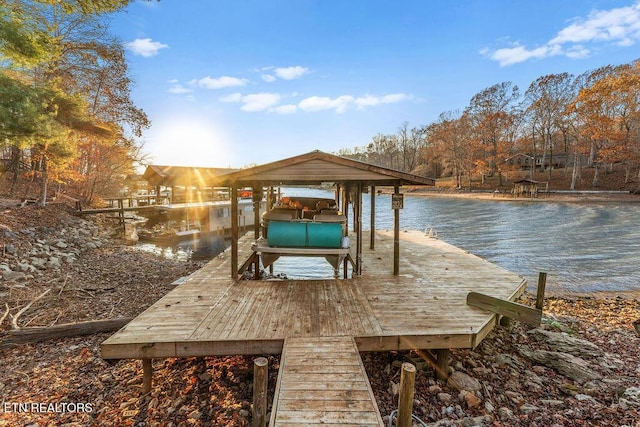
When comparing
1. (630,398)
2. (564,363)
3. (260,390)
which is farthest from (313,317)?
(630,398)

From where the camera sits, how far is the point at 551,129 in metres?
48.5

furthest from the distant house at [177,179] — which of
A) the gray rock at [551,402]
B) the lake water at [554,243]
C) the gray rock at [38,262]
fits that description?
the gray rock at [551,402]

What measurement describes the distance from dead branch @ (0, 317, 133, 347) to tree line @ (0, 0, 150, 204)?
607 centimetres

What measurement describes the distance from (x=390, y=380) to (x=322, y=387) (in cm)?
180

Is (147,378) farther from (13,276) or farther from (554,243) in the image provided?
(554,243)

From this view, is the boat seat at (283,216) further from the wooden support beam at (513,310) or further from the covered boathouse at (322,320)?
the wooden support beam at (513,310)

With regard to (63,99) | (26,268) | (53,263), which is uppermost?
(63,99)

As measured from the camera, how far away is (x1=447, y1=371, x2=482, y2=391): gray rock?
4405 mm

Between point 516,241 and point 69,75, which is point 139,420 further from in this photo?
point 69,75

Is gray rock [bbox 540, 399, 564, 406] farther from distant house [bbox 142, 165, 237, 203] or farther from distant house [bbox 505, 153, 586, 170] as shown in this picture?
distant house [bbox 505, 153, 586, 170]

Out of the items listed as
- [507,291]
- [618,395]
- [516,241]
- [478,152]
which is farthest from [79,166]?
[478,152]

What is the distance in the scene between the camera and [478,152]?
54.0 meters

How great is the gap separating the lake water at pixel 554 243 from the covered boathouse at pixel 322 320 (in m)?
5.64

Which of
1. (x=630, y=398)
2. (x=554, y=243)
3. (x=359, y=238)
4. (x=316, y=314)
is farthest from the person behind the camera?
(x=554, y=243)
